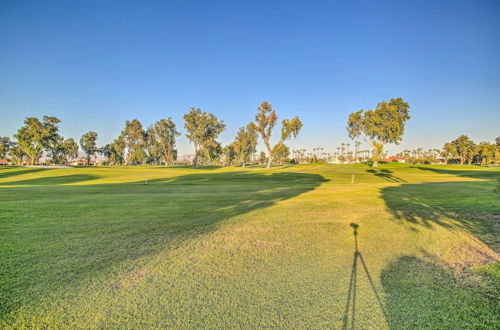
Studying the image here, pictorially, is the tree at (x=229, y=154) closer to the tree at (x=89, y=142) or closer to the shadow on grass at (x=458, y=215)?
the tree at (x=89, y=142)

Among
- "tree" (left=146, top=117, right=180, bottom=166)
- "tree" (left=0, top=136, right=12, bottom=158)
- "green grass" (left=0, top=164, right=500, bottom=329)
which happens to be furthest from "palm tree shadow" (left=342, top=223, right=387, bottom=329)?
"tree" (left=0, top=136, right=12, bottom=158)

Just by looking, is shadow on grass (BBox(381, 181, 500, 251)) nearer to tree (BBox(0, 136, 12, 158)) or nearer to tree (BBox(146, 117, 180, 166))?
tree (BBox(146, 117, 180, 166))

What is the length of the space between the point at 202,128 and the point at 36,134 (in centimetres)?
4984

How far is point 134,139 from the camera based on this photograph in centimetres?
9538

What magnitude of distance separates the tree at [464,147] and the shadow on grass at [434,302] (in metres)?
123

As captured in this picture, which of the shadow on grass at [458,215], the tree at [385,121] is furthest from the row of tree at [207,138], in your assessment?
the shadow on grass at [458,215]

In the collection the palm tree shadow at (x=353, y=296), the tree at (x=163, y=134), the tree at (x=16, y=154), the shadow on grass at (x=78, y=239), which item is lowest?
the palm tree shadow at (x=353, y=296)

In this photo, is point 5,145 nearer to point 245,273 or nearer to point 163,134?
point 163,134

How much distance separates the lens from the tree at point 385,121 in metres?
55.2

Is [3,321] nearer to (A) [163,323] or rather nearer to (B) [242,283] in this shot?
(A) [163,323]

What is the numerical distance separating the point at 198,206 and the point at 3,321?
7.53 m

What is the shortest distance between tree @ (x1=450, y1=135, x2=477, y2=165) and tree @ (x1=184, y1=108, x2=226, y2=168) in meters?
98.6

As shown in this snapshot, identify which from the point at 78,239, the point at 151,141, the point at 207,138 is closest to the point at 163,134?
the point at 151,141

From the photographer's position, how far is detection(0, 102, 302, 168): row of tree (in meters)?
55.9
